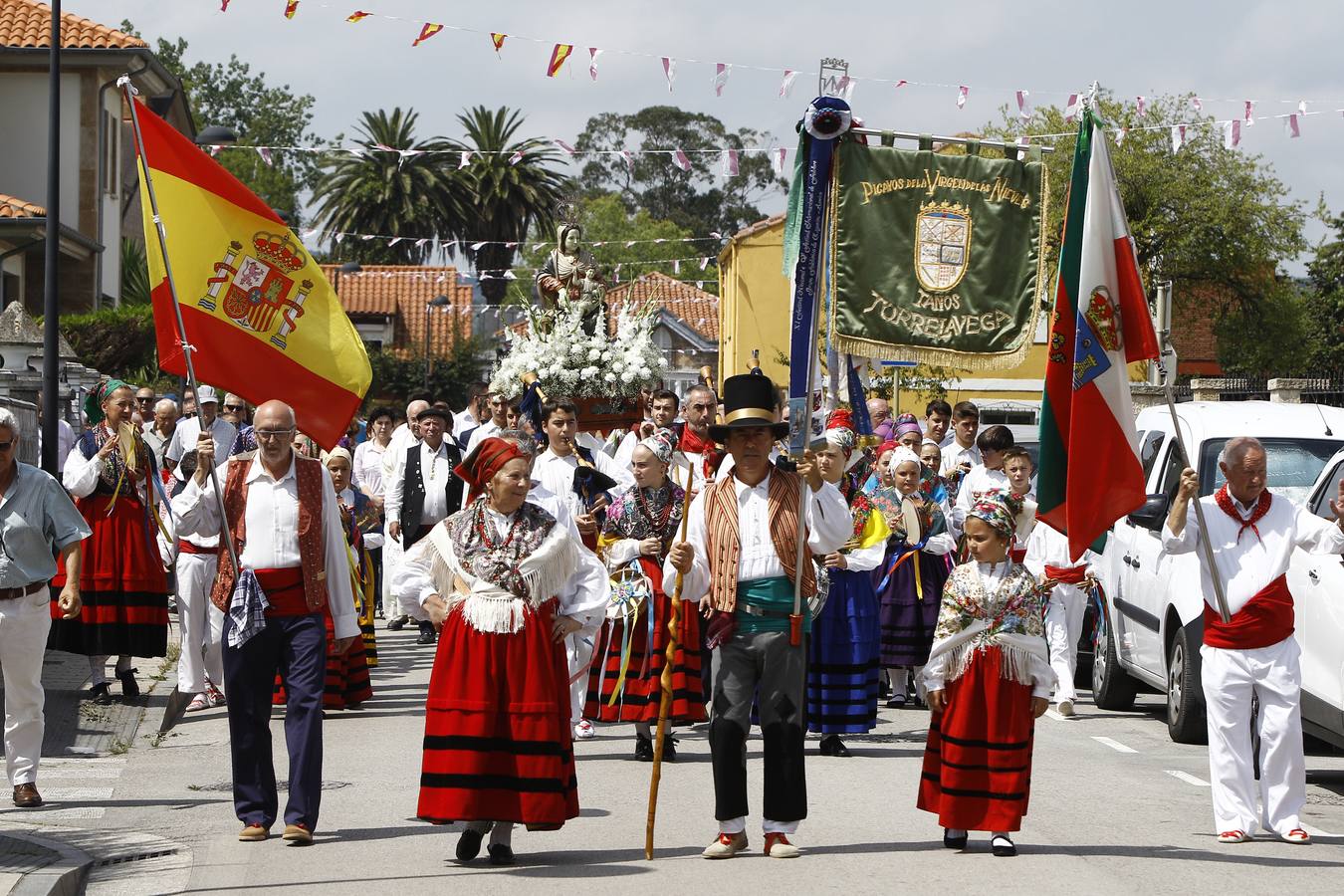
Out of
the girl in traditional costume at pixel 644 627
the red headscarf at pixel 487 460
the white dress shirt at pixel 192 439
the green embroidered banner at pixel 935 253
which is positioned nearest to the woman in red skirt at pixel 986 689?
the green embroidered banner at pixel 935 253

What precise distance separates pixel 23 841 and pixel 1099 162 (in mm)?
5516

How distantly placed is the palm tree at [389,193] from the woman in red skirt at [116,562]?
5302 cm

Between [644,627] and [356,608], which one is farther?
[356,608]

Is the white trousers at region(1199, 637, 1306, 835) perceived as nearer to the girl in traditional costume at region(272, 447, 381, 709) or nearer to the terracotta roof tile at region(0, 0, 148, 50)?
the girl in traditional costume at region(272, 447, 381, 709)

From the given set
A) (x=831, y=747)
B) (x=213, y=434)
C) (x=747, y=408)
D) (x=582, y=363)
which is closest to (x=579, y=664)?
(x=831, y=747)

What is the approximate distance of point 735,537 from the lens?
805cm

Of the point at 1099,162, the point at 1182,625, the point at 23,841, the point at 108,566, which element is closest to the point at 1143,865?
the point at 1099,162

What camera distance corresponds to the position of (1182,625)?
1164cm

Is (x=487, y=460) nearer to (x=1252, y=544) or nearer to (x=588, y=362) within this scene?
(x=1252, y=544)

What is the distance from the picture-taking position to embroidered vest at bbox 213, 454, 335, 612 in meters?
8.48

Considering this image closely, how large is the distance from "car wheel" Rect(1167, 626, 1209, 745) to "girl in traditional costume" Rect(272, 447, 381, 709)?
4975mm

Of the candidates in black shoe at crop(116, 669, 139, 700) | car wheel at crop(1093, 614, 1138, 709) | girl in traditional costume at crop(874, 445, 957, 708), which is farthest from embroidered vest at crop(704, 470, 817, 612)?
black shoe at crop(116, 669, 139, 700)

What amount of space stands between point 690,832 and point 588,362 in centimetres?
896

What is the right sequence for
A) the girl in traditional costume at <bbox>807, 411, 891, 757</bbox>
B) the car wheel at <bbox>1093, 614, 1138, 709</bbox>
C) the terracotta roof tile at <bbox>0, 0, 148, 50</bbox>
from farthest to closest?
the terracotta roof tile at <bbox>0, 0, 148, 50</bbox>, the car wheel at <bbox>1093, 614, 1138, 709</bbox>, the girl in traditional costume at <bbox>807, 411, 891, 757</bbox>
